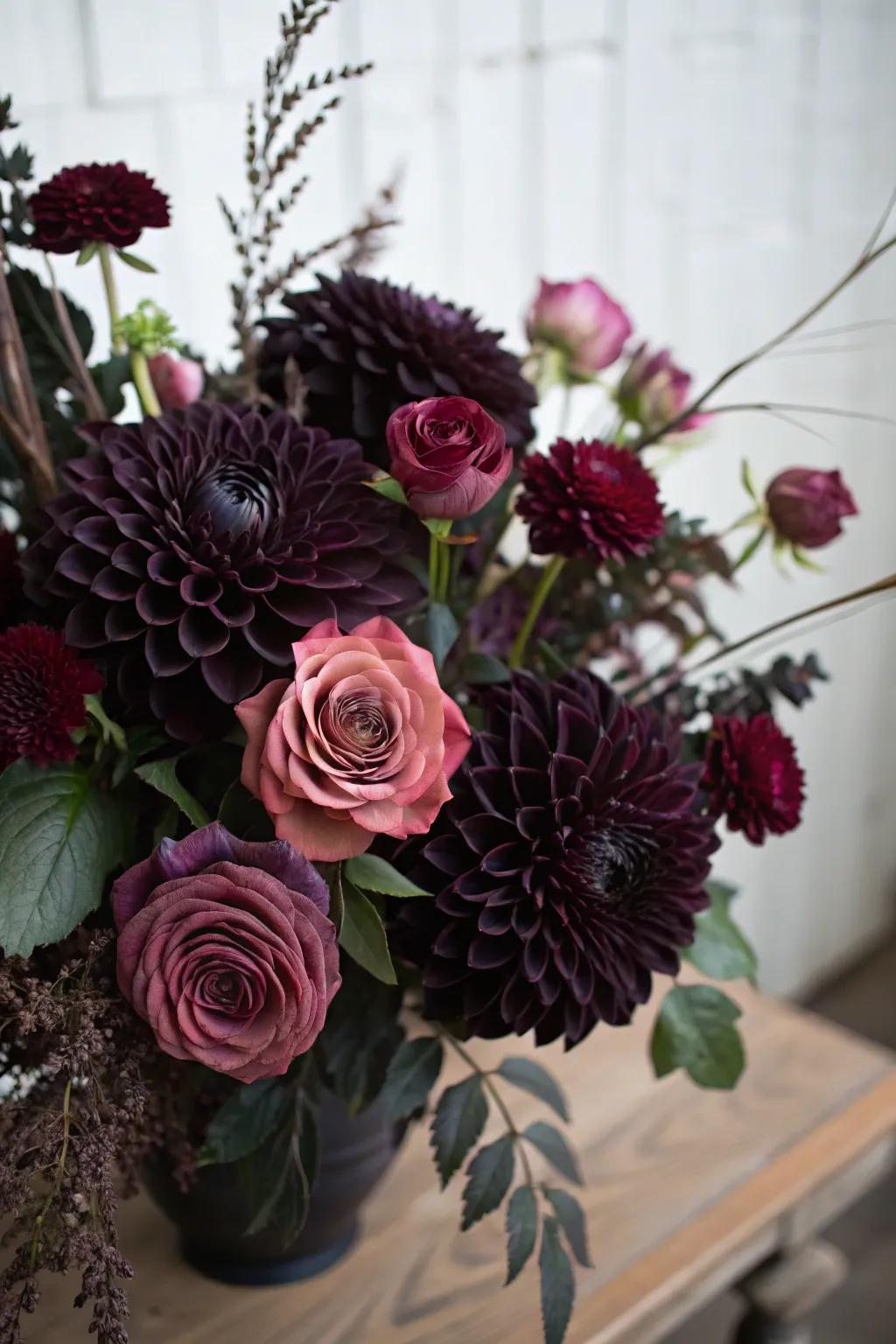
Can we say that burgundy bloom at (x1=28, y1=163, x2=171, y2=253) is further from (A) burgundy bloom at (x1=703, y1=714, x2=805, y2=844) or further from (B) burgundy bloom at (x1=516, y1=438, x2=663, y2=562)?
(A) burgundy bloom at (x1=703, y1=714, x2=805, y2=844)

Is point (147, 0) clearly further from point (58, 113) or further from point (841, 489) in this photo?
point (841, 489)

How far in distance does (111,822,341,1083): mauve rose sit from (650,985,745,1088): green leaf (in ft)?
0.71

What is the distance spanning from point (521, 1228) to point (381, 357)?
0.35 m

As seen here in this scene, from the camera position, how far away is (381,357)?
0.45m

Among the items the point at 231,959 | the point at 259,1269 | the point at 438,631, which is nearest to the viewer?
the point at 231,959

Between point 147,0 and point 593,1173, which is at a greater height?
point 147,0

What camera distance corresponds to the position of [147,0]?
0.71 m

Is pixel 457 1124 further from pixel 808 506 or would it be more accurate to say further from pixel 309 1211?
pixel 808 506

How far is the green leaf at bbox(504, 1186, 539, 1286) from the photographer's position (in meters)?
0.46

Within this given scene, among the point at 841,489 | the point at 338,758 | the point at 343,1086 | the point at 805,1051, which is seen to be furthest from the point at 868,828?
the point at 338,758

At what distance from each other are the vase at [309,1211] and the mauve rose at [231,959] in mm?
159

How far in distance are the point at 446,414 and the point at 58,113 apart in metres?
0.46

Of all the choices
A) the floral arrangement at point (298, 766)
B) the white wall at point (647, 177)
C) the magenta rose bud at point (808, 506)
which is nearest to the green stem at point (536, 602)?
the floral arrangement at point (298, 766)

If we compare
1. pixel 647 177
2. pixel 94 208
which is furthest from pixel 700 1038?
pixel 647 177
